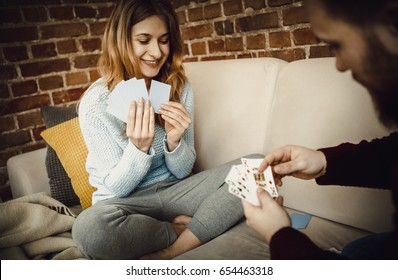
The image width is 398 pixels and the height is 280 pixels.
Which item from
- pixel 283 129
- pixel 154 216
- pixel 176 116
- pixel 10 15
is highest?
pixel 10 15

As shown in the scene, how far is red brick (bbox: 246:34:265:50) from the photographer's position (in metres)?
1.79

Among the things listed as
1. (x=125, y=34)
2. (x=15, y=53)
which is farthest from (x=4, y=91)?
(x=125, y=34)

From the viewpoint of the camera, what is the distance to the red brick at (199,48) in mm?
2092

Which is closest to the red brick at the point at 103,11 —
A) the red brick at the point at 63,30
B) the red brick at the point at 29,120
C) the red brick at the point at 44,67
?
the red brick at the point at 63,30

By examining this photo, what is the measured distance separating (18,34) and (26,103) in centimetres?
35

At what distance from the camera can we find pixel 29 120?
1.98m

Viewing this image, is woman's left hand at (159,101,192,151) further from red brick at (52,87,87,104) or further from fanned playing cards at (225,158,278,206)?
red brick at (52,87,87,104)

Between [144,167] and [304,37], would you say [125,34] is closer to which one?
[144,167]

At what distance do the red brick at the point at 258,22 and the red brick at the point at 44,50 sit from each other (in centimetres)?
100

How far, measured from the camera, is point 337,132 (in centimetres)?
123

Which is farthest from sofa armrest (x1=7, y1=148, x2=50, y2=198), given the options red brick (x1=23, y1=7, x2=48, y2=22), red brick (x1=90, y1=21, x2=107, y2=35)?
red brick (x1=90, y1=21, x2=107, y2=35)

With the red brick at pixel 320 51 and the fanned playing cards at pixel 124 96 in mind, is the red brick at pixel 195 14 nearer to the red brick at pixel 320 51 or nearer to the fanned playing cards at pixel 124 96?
the red brick at pixel 320 51

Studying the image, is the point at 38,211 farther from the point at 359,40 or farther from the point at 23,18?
the point at 359,40

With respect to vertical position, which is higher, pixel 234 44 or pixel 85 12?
pixel 85 12
